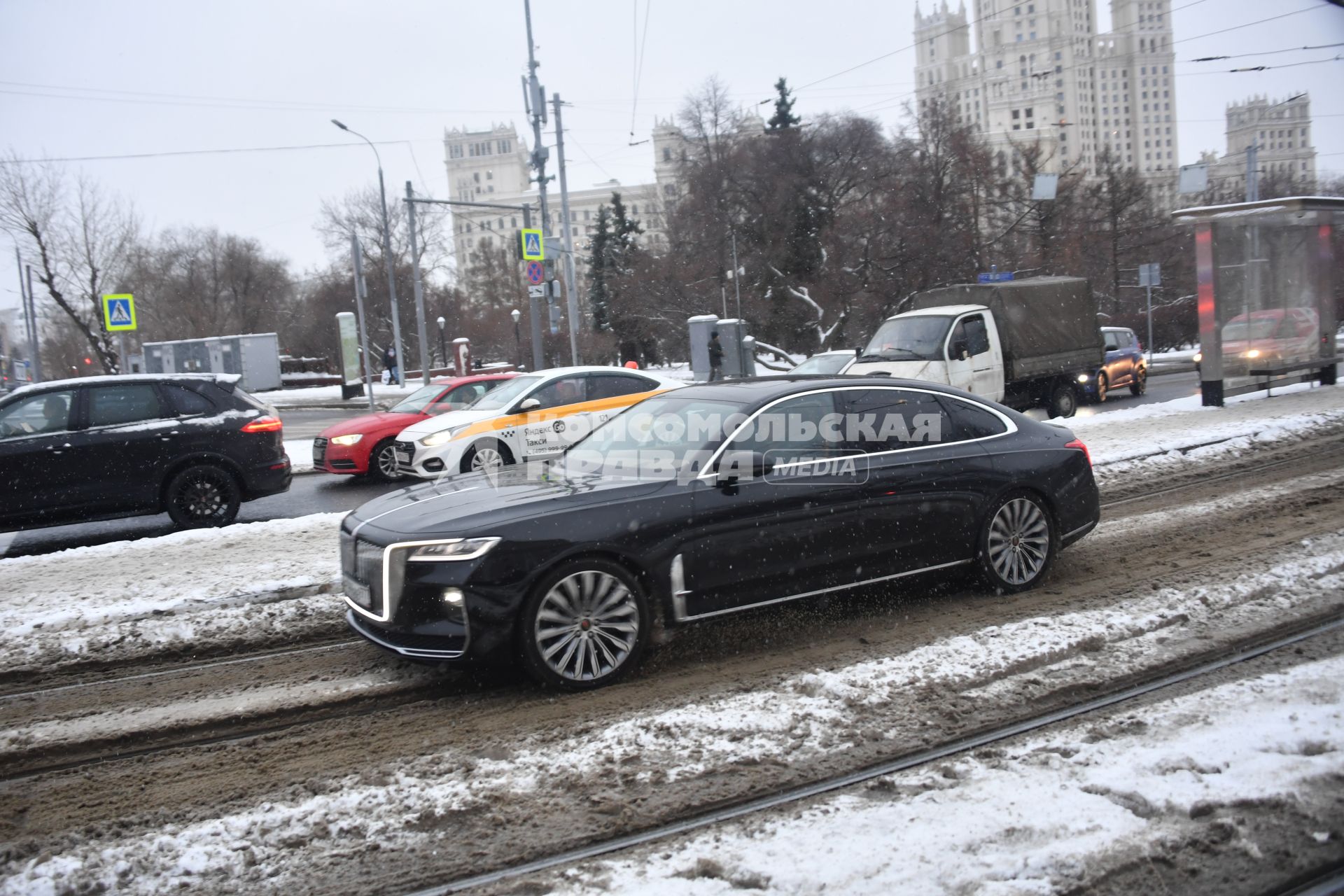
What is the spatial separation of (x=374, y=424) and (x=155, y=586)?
Answer: 691 centimetres

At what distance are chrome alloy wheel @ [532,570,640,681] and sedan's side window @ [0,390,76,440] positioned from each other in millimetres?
7482

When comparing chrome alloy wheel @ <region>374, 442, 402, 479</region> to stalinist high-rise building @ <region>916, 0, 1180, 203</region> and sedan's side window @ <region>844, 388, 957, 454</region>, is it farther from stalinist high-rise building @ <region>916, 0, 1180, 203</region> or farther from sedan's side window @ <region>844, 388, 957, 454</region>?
stalinist high-rise building @ <region>916, 0, 1180, 203</region>

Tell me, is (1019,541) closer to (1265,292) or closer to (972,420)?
(972,420)

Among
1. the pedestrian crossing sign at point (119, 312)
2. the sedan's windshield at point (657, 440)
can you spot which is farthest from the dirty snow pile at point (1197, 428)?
the pedestrian crossing sign at point (119, 312)

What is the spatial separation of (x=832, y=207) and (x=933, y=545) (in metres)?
41.3

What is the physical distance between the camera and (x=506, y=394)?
12984 millimetres

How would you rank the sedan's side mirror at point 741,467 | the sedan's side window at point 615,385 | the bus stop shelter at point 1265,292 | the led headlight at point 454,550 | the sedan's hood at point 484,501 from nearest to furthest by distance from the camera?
the led headlight at point 454,550 → the sedan's hood at point 484,501 → the sedan's side mirror at point 741,467 → the sedan's side window at point 615,385 → the bus stop shelter at point 1265,292

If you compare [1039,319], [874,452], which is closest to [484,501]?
[874,452]

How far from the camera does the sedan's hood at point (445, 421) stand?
1255 centimetres

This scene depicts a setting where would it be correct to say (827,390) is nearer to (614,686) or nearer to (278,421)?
(614,686)

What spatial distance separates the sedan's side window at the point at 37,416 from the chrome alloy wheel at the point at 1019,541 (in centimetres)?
901

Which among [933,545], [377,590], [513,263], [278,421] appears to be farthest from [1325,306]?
[513,263]

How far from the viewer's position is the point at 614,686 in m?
5.11

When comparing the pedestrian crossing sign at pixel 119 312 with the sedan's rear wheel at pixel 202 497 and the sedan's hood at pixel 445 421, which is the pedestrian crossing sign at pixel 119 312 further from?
the sedan's rear wheel at pixel 202 497
